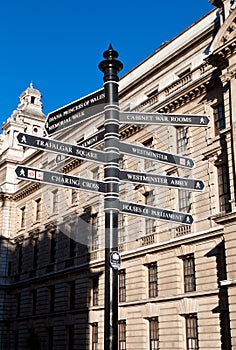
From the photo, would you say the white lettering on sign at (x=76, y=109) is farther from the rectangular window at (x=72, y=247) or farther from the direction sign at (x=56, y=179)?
the rectangular window at (x=72, y=247)

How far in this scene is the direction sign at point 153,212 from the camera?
855cm

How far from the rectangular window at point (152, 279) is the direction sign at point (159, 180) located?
62.0 feet

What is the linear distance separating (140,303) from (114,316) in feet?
69.6

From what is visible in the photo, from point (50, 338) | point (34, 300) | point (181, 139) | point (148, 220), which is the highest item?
point (181, 139)

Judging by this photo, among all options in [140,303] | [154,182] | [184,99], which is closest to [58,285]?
[140,303]

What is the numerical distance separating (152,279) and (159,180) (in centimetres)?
1976

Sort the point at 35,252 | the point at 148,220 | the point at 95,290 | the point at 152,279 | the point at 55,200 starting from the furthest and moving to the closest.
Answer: the point at 35,252
the point at 55,200
the point at 95,290
the point at 148,220
the point at 152,279

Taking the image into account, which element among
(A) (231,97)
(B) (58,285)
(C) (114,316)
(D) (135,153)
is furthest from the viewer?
(B) (58,285)

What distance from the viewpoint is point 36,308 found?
1575 inches

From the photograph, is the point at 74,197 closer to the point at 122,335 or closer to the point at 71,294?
the point at 71,294

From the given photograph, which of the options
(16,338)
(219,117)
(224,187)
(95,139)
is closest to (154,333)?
(224,187)

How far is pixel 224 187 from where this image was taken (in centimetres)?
2436

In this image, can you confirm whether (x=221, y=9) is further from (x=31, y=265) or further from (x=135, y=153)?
(x=31, y=265)

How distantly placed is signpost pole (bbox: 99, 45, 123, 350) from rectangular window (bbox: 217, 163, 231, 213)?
16391 mm
